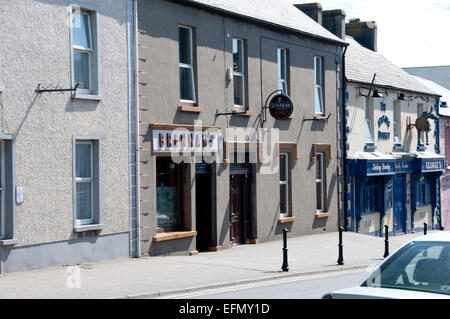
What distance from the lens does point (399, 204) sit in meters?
32.5

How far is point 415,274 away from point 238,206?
47.3 feet

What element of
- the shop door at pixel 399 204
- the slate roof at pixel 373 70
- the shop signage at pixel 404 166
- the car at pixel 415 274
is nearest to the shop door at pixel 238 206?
the slate roof at pixel 373 70

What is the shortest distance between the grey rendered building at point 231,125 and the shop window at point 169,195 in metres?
0.03

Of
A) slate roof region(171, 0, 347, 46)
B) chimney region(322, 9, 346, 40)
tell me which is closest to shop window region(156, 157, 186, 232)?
slate roof region(171, 0, 347, 46)

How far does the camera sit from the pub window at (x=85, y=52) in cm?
1622

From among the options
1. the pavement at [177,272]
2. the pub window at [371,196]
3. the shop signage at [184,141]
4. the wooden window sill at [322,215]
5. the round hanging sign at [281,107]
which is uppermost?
the round hanging sign at [281,107]

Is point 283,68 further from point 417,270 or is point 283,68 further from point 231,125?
point 417,270

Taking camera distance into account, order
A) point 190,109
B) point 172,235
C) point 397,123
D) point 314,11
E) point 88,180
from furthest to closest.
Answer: point 397,123 → point 314,11 → point 190,109 → point 172,235 → point 88,180

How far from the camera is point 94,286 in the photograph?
1316cm

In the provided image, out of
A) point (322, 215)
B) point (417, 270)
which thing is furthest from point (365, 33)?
point (417, 270)

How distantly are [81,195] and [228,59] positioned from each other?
673 centimetres

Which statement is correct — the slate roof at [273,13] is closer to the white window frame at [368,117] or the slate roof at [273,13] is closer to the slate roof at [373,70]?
the slate roof at [373,70]

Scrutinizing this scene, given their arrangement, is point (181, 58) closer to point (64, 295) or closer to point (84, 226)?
point (84, 226)
